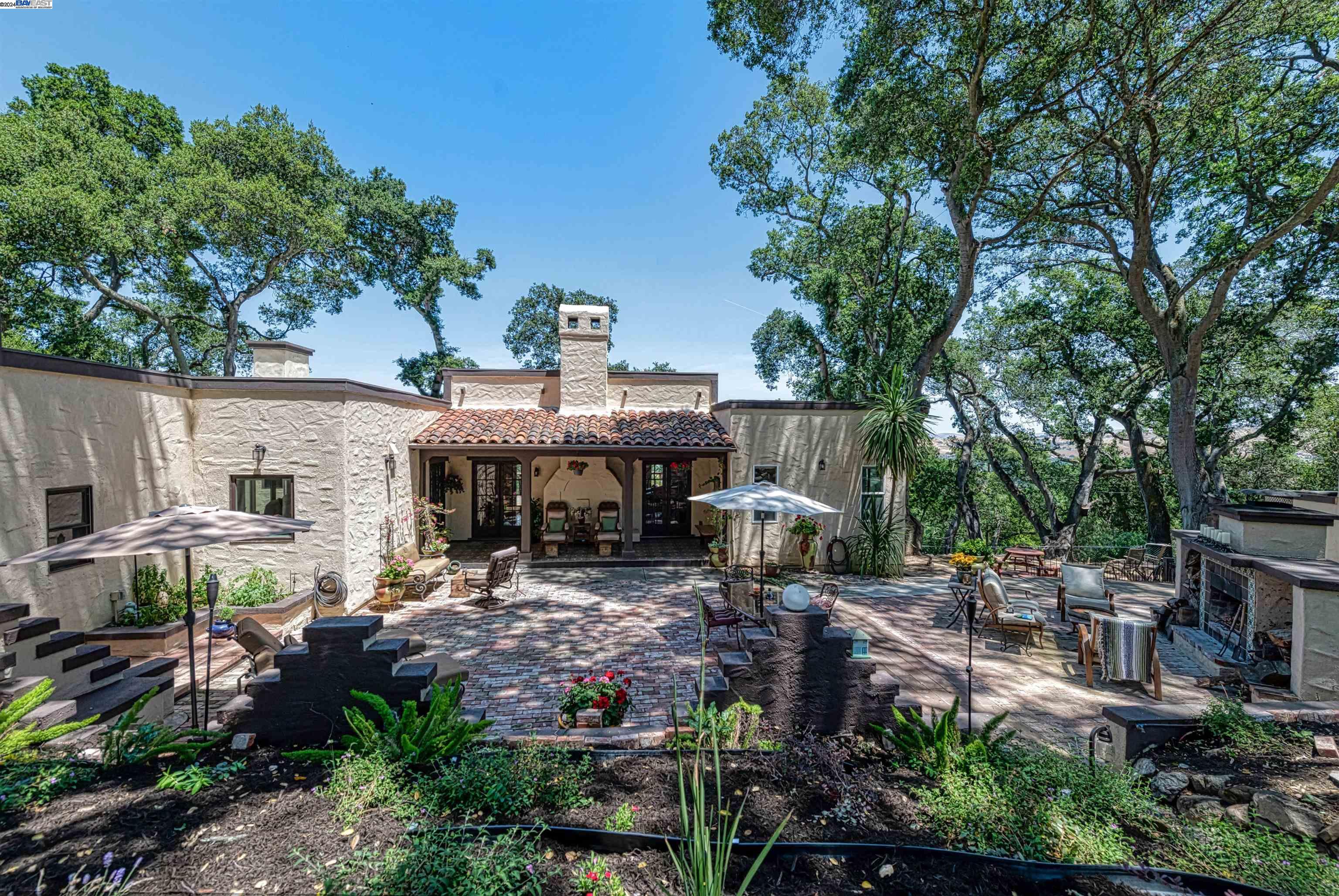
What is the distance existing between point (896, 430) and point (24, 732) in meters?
13.0

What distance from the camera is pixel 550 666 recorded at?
21.5 feet

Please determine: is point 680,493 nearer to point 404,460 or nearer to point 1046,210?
point 404,460

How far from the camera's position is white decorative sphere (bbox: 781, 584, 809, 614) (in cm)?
445

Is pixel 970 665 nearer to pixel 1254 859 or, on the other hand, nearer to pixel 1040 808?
pixel 1040 808

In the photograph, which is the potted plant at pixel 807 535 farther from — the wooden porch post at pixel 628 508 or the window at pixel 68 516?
the window at pixel 68 516

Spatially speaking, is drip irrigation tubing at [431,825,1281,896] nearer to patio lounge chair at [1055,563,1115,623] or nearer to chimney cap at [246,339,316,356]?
patio lounge chair at [1055,563,1115,623]

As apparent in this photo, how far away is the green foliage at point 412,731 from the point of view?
3406 mm

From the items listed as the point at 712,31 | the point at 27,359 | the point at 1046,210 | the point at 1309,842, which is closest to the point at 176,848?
the point at 1309,842

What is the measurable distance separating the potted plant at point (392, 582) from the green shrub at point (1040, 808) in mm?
9056

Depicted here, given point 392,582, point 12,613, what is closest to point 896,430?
point 392,582

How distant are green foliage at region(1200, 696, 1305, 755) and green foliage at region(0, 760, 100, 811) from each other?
334 inches

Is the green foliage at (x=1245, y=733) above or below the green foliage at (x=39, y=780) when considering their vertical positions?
below

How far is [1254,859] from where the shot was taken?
108 inches

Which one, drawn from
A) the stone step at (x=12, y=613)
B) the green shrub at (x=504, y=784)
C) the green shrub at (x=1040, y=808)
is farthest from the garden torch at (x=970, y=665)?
the green shrub at (x=504, y=784)
